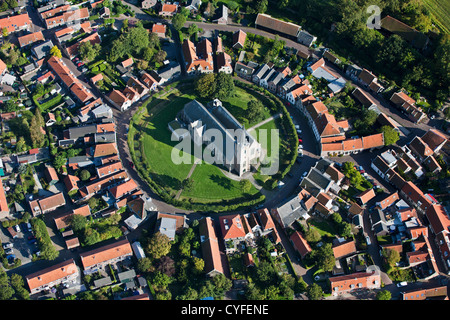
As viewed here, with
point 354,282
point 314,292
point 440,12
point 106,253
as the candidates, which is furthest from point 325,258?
point 440,12

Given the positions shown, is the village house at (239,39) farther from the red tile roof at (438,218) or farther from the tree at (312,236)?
the red tile roof at (438,218)

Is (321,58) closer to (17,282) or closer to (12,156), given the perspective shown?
(12,156)

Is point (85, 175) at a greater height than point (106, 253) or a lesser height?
greater

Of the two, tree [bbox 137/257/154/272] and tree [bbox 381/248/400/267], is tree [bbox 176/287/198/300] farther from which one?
tree [bbox 381/248/400/267]

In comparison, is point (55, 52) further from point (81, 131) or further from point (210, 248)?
point (210, 248)

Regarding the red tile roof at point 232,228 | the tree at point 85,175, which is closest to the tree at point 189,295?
the red tile roof at point 232,228

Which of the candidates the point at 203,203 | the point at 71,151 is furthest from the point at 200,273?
the point at 71,151

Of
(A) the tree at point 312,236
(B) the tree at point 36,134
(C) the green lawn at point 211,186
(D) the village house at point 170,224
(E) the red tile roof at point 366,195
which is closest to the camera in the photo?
(A) the tree at point 312,236
